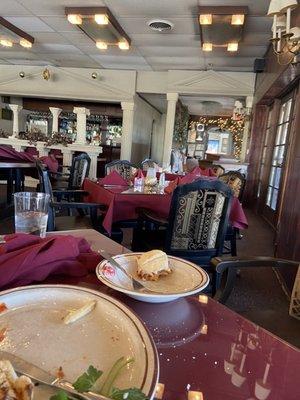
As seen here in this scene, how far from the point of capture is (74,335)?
466mm

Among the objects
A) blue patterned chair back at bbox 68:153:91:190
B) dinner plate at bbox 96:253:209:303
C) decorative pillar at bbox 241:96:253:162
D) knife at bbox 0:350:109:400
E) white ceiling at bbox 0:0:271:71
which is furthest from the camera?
decorative pillar at bbox 241:96:253:162

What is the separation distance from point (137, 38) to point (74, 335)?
19.1 ft

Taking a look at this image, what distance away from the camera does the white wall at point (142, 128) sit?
870cm

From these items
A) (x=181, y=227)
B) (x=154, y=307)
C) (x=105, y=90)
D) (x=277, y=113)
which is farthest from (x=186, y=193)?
(x=105, y=90)

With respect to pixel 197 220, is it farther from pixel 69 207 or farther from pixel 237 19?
pixel 237 19

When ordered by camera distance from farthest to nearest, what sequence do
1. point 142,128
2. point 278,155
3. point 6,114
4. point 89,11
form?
1. point 6,114
2. point 142,128
3. point 278,155
4. point 89,11

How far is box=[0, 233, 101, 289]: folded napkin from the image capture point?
656 mm

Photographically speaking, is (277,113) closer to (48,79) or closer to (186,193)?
(186,193)

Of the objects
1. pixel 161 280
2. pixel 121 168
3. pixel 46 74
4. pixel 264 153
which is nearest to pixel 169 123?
pixel 264 153

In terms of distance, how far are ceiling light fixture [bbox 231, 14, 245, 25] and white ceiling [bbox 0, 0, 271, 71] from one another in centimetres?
13

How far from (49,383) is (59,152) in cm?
822

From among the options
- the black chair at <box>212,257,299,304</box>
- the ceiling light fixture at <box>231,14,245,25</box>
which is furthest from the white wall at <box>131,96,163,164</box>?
the black chair at <box>212,257,299,304</box>

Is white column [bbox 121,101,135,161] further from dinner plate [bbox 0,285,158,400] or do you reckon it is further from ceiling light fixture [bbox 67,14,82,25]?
dinner plate [bbox 0,285,158,400]

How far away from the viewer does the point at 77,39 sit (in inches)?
229
